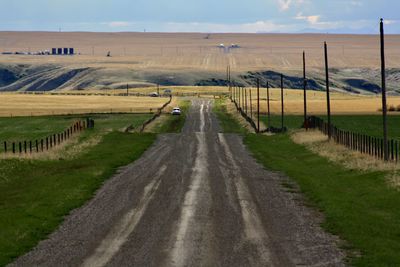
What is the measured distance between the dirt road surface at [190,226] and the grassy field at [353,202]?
1.77 feet

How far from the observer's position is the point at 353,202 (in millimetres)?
26281

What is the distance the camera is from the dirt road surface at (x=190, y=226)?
17750mm

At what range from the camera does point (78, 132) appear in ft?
241


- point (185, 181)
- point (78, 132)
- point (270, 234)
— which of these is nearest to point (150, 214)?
point (270, 234)

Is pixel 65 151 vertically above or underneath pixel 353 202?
above

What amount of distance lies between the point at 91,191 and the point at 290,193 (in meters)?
6.97

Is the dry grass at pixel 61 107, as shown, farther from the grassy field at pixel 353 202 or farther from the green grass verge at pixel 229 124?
the grassy field at pixel 353 202

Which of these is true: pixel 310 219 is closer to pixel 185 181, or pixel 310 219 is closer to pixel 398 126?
pixel 185 181

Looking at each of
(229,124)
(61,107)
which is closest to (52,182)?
(229,124)

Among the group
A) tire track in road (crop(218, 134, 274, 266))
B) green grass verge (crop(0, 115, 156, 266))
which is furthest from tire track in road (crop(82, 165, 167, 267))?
tire track in road (crop(218, 134, 274, 266))

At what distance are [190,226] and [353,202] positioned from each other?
22.2ft

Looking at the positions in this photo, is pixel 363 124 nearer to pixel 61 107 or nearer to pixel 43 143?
pixel 43 143

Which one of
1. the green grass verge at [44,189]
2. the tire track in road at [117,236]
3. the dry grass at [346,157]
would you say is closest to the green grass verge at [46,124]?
the green grass verge at [44,189]

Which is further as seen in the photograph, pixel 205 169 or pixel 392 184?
pixel 205 169
